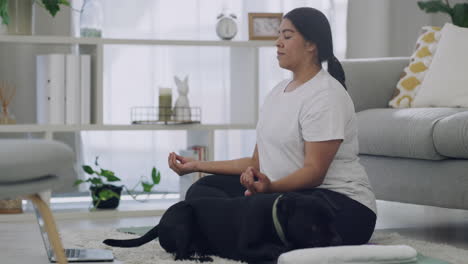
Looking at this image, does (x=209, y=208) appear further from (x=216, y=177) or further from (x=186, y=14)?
(x=186, y=14)

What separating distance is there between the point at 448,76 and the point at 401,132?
21.2 inches

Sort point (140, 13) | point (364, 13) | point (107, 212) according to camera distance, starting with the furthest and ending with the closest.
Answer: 1. point (364, 13)
2. point (140, 13)
3. point (107, 212)

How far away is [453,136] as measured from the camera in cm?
258

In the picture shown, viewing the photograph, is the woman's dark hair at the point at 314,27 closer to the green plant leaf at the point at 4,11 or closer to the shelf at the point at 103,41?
the shelf at the point at 103,41

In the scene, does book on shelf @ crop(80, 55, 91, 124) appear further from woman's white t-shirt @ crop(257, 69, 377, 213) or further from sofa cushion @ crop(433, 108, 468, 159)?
sofa cushion @ crop(433, 108, 468, 159)

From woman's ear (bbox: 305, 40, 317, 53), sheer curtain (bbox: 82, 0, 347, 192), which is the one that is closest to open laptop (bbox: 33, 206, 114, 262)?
woman's ear (bbox: 305, 40, 317, 53)

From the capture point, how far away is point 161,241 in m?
2.34

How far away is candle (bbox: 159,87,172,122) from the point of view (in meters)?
3.68

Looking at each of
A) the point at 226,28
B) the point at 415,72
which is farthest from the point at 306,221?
the point at 226,28

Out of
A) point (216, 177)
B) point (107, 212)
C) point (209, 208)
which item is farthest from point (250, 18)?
point (209, 208)

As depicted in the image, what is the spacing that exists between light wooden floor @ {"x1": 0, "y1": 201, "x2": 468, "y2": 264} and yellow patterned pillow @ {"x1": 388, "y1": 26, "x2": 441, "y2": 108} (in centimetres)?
52

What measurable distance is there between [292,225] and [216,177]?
24.0 inches

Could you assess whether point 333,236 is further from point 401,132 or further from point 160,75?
point 160,75

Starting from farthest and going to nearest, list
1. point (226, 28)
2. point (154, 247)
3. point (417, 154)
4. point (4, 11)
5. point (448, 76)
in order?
point (226, 28) → point (4, 11) → point (448, 76) → point (417, 154) → point (154, 247)
